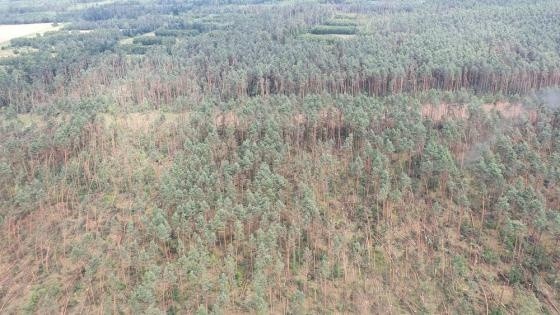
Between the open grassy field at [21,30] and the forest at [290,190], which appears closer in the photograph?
the forest at [290,190]

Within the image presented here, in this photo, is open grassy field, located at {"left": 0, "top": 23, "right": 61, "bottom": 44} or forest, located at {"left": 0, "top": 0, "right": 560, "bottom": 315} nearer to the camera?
forest, located at {"left": 0, "top": 0, "right": 560, "bottom": 315}

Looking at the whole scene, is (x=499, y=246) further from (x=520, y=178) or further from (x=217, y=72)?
(x=217, y=72)

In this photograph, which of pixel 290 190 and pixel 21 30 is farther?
pixel 21 30

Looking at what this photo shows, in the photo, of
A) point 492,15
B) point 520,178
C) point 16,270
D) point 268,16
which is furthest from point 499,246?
point 268,16

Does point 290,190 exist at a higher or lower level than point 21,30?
lower

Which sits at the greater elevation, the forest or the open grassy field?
the open grassy field
